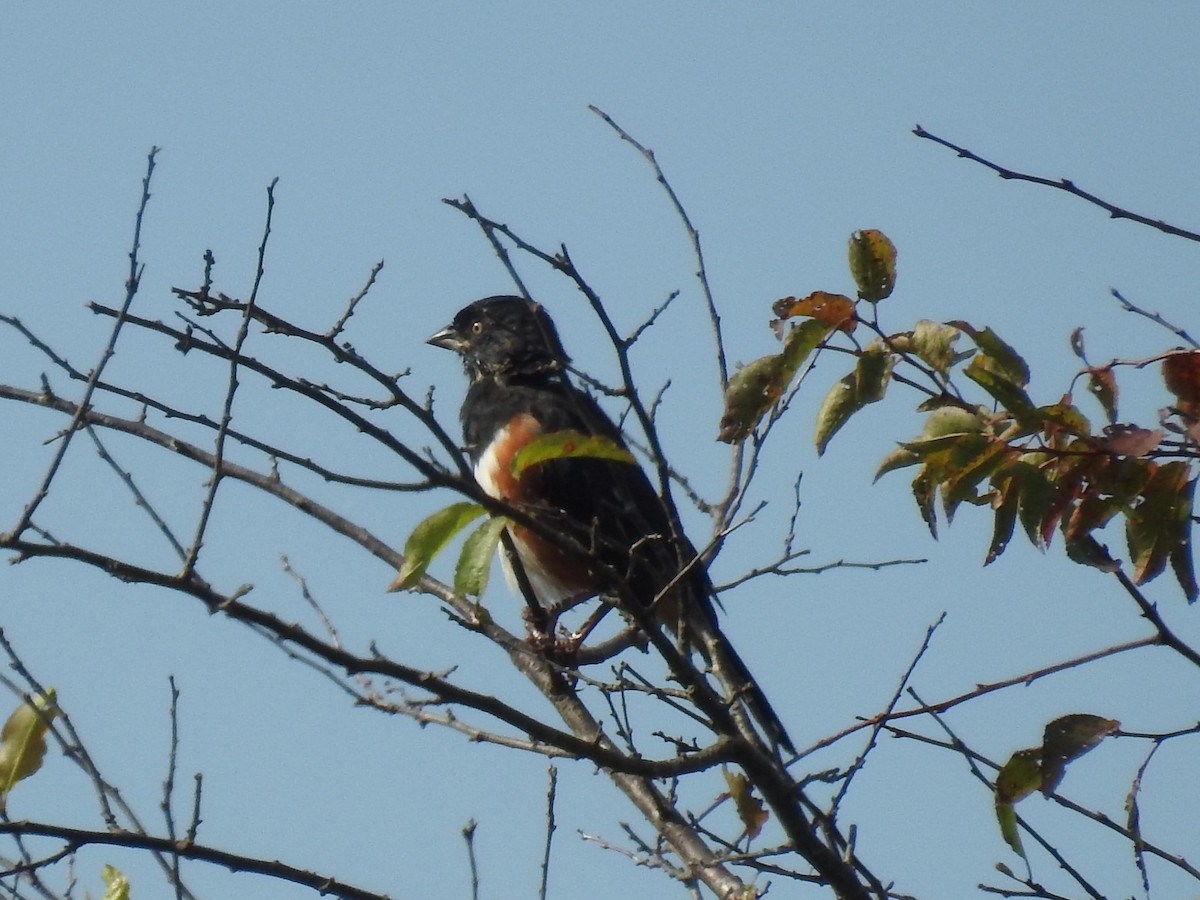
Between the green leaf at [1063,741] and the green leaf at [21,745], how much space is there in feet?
6.07

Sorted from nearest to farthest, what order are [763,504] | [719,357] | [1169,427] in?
1. [1169,427]
2. [763,504]
3. [719,357]

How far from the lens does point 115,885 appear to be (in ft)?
9.20

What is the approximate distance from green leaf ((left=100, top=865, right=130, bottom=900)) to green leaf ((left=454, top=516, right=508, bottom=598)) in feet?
3.06

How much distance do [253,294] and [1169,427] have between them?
1626 millimetres

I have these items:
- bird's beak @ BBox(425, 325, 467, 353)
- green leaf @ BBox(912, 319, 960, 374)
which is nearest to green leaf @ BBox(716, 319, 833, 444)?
green leaf @ BBox(912, 319, 960, 374)

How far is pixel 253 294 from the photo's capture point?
109 inches

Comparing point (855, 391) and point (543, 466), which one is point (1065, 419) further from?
point (543, 466)

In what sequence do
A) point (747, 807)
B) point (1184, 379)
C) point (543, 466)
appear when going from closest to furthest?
point (1184, 379)
point (747, 807)
point (543, 466)

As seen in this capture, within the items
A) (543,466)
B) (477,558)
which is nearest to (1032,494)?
(477,558)

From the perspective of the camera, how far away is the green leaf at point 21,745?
2.82 meters

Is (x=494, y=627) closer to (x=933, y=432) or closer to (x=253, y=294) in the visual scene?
(x=253, y=294)

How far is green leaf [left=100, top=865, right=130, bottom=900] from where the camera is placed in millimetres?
2783

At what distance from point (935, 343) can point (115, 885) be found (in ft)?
5.98

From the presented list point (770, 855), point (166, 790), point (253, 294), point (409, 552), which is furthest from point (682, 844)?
point (253, 294)
